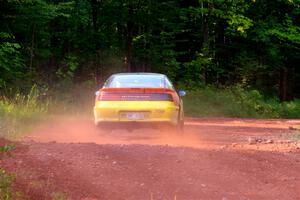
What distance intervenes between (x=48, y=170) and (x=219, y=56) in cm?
2853

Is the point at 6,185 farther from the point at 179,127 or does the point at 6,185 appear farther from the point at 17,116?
the point at 17,116

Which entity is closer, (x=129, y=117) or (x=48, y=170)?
(x=48, y=170)

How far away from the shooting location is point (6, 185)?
23.0 ft

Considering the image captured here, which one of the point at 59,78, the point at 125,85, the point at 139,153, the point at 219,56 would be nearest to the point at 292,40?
the point at 219,56

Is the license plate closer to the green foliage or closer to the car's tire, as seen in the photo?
the car's tire

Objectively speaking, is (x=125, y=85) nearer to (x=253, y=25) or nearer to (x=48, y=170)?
(x=48, y=170)

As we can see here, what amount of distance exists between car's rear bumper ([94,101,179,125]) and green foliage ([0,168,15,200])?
19.8ft

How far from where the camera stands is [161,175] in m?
8.48

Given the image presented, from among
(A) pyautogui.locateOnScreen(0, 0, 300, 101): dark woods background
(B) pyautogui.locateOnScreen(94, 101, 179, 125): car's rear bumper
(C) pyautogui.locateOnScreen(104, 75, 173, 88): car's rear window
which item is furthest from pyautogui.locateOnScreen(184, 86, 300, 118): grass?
(B) pyautogui.locateOnScreen(94, 101, 179, 125): car's rear bumper

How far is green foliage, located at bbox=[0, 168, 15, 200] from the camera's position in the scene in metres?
6.66

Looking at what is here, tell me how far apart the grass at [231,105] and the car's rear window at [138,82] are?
10.0 metres

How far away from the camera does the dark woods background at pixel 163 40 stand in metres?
28.9

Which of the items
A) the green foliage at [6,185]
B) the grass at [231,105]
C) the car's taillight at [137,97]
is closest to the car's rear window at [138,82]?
the car's taillight at [137,97]

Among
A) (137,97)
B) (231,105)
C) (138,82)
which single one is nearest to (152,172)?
(137,97)
